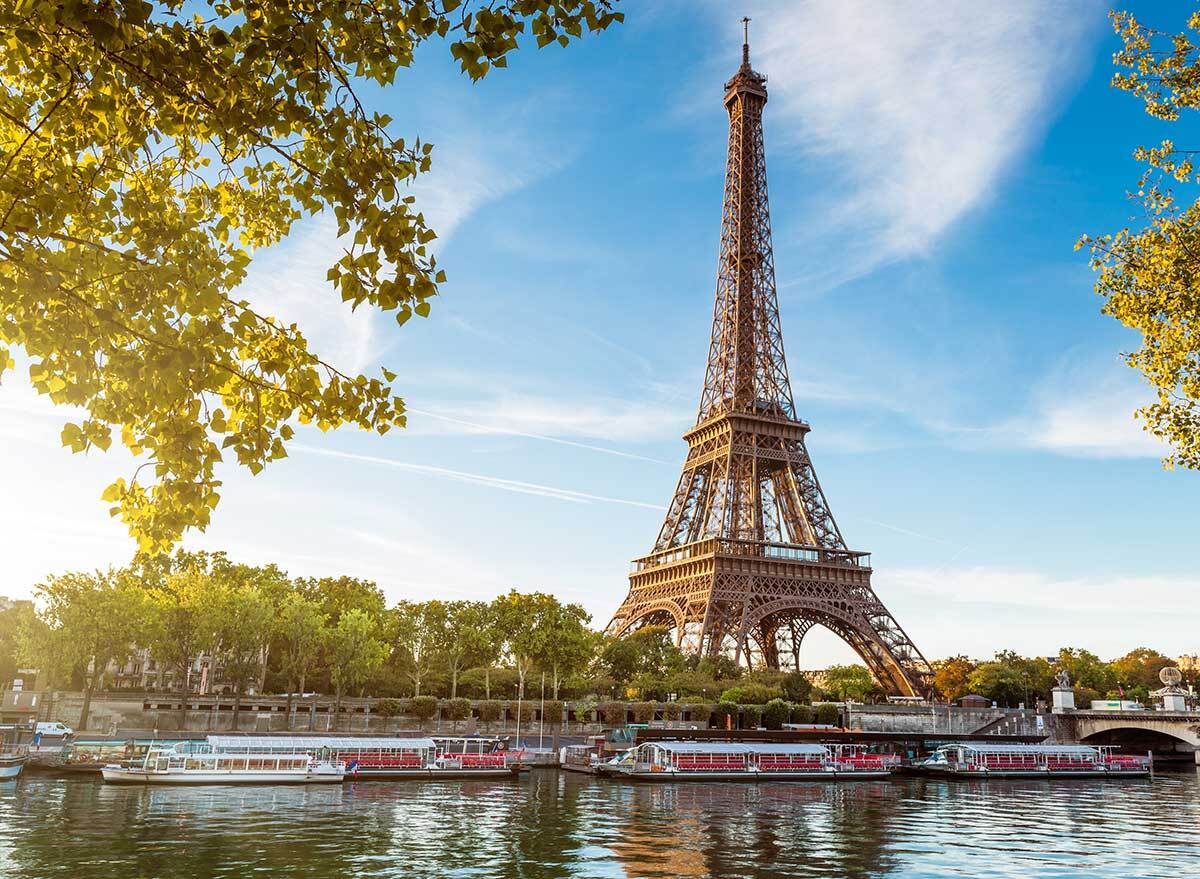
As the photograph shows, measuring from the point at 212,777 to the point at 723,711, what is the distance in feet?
142

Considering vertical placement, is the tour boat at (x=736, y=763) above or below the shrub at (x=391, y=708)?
below

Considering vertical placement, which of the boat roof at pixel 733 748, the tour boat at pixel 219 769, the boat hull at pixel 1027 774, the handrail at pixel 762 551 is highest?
the handrail at pixel 762 551

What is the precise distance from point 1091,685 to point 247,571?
360ft

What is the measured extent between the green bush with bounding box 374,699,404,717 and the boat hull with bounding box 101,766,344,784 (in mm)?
21386

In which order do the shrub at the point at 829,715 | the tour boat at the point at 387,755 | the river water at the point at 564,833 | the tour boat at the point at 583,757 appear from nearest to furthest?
the river water at the point at 564,833, the tour boat at the point at 387,755, the tour boat at the point at 583,757, the shrub at the point at 829,715

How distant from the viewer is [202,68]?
7.92m

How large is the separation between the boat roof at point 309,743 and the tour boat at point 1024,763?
38968mm

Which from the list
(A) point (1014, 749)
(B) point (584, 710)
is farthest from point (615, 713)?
(A) point (1014, 749)

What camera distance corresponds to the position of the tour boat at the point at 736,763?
56.4 m

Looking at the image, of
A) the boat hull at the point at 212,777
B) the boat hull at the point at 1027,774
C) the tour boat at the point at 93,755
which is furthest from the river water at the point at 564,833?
the boat hull at the point at 1027,774

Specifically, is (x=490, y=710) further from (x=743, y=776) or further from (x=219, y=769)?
(x=219, y=769)

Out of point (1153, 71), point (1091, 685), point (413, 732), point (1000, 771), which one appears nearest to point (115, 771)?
point (413, 732)

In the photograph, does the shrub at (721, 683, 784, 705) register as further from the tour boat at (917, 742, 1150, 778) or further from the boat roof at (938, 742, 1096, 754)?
the boat roof at (938, 742, 1096, 754)

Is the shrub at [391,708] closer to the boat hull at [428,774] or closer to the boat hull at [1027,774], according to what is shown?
the boat hull at [428,774]
